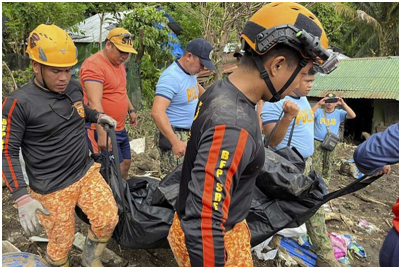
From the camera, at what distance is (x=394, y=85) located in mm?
12516

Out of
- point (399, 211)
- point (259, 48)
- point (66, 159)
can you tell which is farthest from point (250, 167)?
point (66, 159)

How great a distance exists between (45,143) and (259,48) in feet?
6.40

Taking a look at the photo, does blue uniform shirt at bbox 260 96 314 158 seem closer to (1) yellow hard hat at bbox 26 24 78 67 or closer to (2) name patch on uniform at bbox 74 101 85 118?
(2) name patch on uniform at bbox 74 101 85 118

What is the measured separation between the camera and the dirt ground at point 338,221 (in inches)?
134

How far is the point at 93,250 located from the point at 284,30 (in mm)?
2413

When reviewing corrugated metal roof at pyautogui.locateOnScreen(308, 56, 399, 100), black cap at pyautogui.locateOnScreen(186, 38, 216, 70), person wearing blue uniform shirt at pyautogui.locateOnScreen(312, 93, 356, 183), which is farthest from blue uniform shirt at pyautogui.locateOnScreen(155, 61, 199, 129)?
corrugated metal roof at pyautogui.locateOnScreen(308, 56, 399, 100)

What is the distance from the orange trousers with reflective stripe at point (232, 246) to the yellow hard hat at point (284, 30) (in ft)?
3.08

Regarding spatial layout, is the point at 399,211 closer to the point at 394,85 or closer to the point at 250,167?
the point at 250,167

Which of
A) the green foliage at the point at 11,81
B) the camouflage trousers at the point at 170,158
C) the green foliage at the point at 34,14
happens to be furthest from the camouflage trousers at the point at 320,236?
the green foliage at the point at 34,14

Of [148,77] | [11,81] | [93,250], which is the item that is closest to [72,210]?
[93,250]

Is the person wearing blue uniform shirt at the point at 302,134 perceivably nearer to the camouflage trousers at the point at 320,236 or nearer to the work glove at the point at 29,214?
the camouflage trousers at the point at 320,236

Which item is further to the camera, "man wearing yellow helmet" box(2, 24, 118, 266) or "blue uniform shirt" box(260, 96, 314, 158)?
"blue uniform shirt" box(260, 96, 314, 158)

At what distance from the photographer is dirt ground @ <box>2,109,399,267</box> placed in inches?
134

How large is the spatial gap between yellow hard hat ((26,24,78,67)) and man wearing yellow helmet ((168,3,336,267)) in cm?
156
